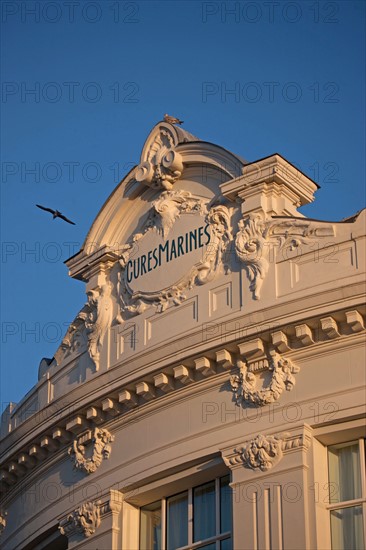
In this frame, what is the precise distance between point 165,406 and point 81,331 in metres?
3.67

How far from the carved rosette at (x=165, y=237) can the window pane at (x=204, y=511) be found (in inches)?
141

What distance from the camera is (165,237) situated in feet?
98.0

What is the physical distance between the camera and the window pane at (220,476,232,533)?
2733 cm

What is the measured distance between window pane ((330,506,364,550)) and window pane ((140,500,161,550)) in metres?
4.29

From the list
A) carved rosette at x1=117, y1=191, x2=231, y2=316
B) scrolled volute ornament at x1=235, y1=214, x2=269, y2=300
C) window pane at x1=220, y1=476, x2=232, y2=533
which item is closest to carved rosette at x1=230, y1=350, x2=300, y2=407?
scrolled volute ornament at x1=235, y1=214, x2=269, y2=300

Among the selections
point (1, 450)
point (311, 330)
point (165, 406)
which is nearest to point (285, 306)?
point (311, 330)

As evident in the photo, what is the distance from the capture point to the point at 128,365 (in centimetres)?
2889

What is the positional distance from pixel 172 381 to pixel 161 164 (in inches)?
186

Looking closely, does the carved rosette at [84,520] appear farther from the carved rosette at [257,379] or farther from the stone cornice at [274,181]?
the stone cornice at [274,181]

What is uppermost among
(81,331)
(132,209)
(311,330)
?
(132,209)

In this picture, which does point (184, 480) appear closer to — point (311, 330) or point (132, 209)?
point (311, 330)

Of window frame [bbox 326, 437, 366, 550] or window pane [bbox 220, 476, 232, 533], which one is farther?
window pane [bbox 220, 476, 232, 533]

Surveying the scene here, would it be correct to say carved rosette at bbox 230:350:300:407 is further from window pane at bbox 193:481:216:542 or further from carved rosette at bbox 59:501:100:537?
carved rosette at bbox 59:501:100:537

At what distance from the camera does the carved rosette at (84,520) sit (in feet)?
95.9
